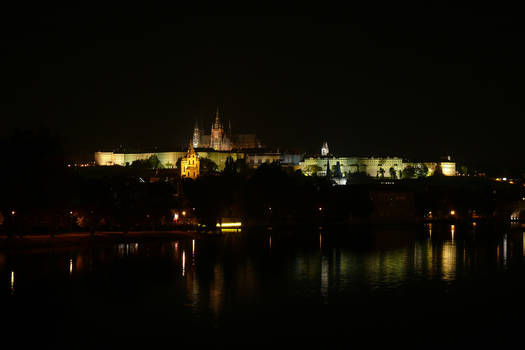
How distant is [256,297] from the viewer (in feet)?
85.4

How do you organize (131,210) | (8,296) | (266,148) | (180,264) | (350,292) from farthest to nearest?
(266,148) < (131,210) < (180,264) < (350,292) < (8,296)

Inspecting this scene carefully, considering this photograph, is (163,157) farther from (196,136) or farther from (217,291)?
(217,291)

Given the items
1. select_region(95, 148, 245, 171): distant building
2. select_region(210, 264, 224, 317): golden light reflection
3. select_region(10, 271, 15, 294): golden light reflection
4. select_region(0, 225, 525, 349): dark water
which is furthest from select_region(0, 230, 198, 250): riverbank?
select_region(95, 148, 245, 171): distant building

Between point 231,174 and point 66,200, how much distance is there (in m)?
33.4

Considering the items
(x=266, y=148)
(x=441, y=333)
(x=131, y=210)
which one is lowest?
(x=441, y=333)

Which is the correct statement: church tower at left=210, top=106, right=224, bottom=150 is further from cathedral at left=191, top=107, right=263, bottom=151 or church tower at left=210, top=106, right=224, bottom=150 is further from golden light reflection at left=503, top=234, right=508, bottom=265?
golden light reflection at left=503, top=234, right=508, bottom=265

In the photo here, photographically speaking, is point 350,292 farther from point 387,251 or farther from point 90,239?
point 90,239

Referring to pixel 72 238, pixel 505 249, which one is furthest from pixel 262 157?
pixel 72 238

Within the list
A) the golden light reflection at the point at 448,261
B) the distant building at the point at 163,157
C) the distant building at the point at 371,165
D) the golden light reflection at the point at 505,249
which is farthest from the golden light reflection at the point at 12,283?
the distant building at the point at 371,165

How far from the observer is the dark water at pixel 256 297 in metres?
20.5

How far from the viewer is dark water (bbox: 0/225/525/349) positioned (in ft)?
67.1

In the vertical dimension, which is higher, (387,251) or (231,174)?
(231,174)

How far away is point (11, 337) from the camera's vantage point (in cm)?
2014

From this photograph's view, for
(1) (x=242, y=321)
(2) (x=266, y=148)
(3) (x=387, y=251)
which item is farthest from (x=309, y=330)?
(2) (x=266, y=148)
